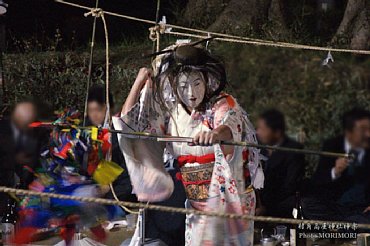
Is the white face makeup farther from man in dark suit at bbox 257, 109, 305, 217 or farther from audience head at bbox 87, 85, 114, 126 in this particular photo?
audience head at bbox 87, 85, 114, 126

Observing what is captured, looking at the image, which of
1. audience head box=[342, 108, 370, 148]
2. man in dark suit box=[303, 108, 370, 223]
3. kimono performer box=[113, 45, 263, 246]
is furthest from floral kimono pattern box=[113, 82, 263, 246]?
audience head box=[342, 108, 370, 148]

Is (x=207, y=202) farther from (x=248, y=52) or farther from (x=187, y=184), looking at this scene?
(x=248, y=52)

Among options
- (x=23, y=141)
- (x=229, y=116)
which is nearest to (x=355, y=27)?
(x=229, y=116)

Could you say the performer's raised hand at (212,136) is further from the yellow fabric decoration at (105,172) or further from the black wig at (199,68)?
the yellow fabric decoration at (105,172)

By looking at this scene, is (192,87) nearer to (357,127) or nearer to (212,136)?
(212,136)

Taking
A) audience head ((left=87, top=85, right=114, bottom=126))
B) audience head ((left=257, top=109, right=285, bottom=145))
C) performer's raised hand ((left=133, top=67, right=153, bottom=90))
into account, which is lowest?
audience head ((left=257, top=109, right=285, bottom=145))

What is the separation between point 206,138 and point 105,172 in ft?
2.08

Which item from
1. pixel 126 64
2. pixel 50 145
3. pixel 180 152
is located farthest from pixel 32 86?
pixel 180 152

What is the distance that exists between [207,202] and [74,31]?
349 cm

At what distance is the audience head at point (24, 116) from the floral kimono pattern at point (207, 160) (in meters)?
0.36

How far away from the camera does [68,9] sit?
6.88 m

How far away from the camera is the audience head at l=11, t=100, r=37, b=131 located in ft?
11.4

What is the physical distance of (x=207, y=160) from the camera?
3486 mm

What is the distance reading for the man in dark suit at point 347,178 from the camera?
3.05 meters
